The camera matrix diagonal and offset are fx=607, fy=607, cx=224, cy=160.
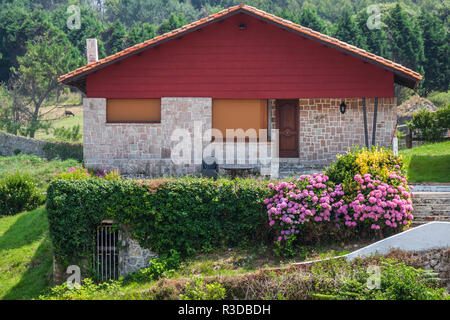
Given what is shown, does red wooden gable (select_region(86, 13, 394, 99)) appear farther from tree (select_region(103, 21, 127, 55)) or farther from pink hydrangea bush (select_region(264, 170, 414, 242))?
tree (select_region(103, 21, 127, 55))

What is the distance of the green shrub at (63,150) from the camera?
3266 cm

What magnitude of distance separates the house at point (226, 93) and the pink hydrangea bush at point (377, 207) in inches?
268

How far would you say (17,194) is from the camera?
2020 centimetres

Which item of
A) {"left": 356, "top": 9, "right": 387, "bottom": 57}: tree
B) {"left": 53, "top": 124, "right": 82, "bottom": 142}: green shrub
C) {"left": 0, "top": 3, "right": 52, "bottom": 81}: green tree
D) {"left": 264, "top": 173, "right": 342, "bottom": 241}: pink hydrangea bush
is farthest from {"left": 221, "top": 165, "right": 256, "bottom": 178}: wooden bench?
{"left": 0, "top": 3, "right": 52, "bottom": 81}: green tree

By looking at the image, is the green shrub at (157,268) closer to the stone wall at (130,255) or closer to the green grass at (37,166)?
the stone wall at (130,255)

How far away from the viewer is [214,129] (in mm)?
21250

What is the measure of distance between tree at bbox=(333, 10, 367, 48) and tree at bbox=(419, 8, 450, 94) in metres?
5.63

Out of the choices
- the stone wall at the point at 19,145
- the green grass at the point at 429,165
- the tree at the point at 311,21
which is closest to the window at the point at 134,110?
the green grass at the point at 429,165

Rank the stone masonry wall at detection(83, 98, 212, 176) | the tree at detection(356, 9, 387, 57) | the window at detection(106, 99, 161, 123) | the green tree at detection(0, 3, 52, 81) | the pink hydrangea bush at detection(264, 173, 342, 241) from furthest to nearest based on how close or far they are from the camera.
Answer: the green tree at detection(0, 3, 52, 81) < the tree at detection(356, 9, 387, 57) < the window at detection(106, 99, 161, 123) < the stone masonry wall at detection(83, 98, 212, 176) < the pink hydrangea bush at detection(264, 173, 342, 241)

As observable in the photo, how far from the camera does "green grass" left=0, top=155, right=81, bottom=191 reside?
963 inches
